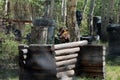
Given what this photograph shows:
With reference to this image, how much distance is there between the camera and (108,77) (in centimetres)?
962

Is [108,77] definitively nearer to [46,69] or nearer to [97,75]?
[97,75]

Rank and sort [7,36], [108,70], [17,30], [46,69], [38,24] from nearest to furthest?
[46,69], [108,70], [38,24], [7,36], [17,30]

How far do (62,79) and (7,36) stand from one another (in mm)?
5100

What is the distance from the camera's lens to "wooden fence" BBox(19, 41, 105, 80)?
807 cm

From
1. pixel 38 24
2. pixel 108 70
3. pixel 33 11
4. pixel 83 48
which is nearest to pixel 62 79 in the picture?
pixel 83 48

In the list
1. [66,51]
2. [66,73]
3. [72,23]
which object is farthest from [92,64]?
[72,23]

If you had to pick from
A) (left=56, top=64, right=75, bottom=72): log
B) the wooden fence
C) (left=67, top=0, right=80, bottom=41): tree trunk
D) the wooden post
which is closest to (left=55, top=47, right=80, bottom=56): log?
the wooden fence

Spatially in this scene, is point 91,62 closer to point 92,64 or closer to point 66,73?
point 92,64

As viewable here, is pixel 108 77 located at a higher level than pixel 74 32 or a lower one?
lower

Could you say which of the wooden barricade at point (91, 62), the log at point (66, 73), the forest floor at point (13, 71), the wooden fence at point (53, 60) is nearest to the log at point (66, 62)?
the wooden fence at point (53, 60)

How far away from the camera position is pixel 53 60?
8.05 m

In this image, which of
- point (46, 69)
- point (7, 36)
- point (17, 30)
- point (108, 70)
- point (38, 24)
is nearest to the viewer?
point (46, 69)

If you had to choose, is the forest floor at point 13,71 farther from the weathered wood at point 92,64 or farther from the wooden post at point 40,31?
the wooden post at point 40,31

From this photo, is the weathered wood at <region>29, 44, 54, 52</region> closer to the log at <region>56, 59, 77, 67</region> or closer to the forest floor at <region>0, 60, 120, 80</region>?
the log at <region>56, 59, 77, 67</region>
